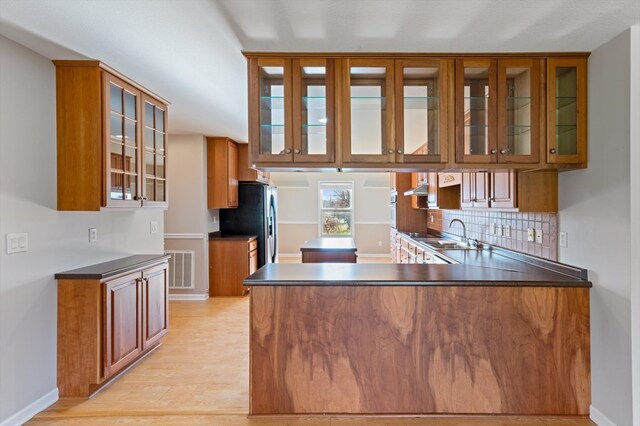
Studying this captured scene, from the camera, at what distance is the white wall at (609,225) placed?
6.44 ft

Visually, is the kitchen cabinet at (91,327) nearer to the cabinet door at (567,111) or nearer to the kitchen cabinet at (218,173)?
the kitchen cabinet at (218,173)

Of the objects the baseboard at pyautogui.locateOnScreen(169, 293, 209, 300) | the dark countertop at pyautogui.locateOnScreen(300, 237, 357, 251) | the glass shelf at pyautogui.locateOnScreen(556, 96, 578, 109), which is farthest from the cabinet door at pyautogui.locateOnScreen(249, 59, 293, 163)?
the baseboard at pyautogui.locateOnScreen(169, 293, 209, 300)

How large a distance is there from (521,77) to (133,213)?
341cm

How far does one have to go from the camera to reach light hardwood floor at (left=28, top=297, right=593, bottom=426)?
7.16 ft

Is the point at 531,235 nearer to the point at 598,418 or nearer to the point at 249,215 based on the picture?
the point at 598,418

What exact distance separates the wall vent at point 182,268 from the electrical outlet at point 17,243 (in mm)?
2776

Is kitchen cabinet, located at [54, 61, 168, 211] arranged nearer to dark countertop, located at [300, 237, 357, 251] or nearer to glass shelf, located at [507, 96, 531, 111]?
dark countertop, located at [300, 237, 357, 251]

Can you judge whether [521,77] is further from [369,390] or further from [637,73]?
[369,390]

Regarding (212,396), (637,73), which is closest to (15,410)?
(212,396)

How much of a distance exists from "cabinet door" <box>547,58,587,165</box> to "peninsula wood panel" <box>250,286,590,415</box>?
2.91ft

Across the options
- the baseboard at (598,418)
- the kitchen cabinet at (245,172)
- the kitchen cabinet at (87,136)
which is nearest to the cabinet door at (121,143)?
Answer: the kitchen cabinet at (87,136)

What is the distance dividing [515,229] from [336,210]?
6.03 meters

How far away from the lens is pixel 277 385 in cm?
221

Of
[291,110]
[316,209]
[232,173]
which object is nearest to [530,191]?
[291,110]
